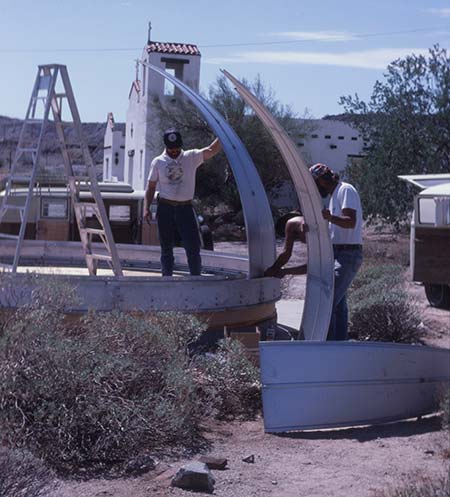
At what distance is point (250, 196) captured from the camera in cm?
877

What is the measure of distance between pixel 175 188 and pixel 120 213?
556 cm

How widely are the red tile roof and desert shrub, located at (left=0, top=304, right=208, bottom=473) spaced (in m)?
24.1

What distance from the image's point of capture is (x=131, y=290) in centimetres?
755

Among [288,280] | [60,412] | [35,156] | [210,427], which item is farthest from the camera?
[288,280]

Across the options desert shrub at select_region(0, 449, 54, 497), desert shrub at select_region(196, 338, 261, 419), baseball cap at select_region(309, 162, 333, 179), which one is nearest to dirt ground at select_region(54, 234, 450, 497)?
desert shrub at select_region(196, 338, 261, 419)

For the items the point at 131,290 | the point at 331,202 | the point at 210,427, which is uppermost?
the point at 331,202

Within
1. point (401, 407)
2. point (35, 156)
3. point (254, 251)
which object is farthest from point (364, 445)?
point (35, 156)

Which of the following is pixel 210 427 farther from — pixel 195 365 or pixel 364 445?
pixel 364 445

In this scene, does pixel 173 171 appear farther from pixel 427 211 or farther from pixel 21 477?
pixel 427 211

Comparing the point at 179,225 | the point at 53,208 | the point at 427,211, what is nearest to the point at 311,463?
the point at 179,225

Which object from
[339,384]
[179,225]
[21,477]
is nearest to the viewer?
[21,477]

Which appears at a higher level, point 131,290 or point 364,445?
point 131,290

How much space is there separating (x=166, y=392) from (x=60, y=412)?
816 mm

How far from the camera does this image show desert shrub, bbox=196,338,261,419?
646 centimetres
